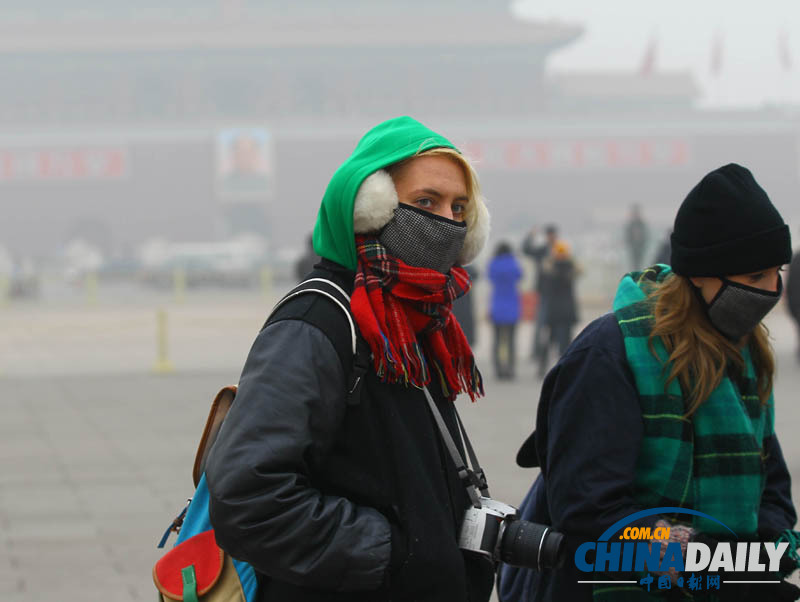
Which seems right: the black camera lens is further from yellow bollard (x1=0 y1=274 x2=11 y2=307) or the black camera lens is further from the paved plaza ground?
yellow bollard (x1=0 y1=274 x2=11 y2=307)

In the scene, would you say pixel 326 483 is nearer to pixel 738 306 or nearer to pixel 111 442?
pixel 738 306

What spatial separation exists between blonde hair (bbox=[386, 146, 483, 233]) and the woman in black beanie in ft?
0.84

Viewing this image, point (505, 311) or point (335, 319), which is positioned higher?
point (335, 319)

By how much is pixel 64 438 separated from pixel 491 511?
5209 mm

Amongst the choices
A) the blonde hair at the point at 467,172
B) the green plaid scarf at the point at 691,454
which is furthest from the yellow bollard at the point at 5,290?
the green plaid scarf at the point at 691,454

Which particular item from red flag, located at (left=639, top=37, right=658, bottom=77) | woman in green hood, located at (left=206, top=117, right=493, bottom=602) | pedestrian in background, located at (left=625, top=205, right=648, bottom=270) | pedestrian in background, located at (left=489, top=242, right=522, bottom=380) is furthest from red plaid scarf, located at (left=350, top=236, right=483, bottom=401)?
red flag, located at (left=639, top=37, right=658, bottom=77)

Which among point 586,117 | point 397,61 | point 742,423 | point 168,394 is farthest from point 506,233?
point 742,423

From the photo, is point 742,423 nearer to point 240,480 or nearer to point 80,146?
point 240,480

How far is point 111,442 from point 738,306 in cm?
506

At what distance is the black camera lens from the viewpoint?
1.69 m

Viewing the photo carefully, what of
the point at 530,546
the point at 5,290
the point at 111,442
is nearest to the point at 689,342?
the point at 530,546

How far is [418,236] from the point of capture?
5.64ft

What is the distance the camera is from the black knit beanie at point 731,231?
1.79 m

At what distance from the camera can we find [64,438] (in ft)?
21.5
